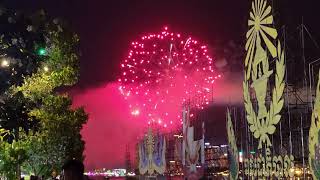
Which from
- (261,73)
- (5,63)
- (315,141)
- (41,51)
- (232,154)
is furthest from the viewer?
(41,51)

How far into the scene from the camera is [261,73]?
13688 millimetres

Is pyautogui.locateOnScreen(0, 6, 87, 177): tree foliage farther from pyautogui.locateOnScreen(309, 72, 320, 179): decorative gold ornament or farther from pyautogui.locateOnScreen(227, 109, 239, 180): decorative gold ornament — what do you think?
pyautogui.locateOnScreen(309, 72, 320, 179): decorative gold ornament

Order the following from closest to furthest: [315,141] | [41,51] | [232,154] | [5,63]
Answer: [315,141], [232,154], [5,63], [41,51]

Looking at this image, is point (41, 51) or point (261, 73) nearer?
point (261, 73)

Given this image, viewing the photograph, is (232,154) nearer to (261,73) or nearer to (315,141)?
(261,73)

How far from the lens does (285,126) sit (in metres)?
16.3

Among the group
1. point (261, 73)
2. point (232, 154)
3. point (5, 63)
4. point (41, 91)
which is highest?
point (5, 63)

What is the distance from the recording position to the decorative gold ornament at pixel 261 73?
12.7m

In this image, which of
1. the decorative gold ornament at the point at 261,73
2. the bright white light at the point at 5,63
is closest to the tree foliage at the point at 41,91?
the bright white light at the point at 5,63

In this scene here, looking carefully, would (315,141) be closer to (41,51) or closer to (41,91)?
(41,91)

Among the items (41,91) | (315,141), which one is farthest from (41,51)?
(315,141)

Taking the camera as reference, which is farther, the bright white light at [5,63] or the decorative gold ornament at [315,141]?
the bright white light at [5,63]

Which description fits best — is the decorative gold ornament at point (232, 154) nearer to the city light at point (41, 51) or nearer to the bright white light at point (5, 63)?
the city light at point (41, 51)

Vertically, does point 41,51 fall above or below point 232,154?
above
